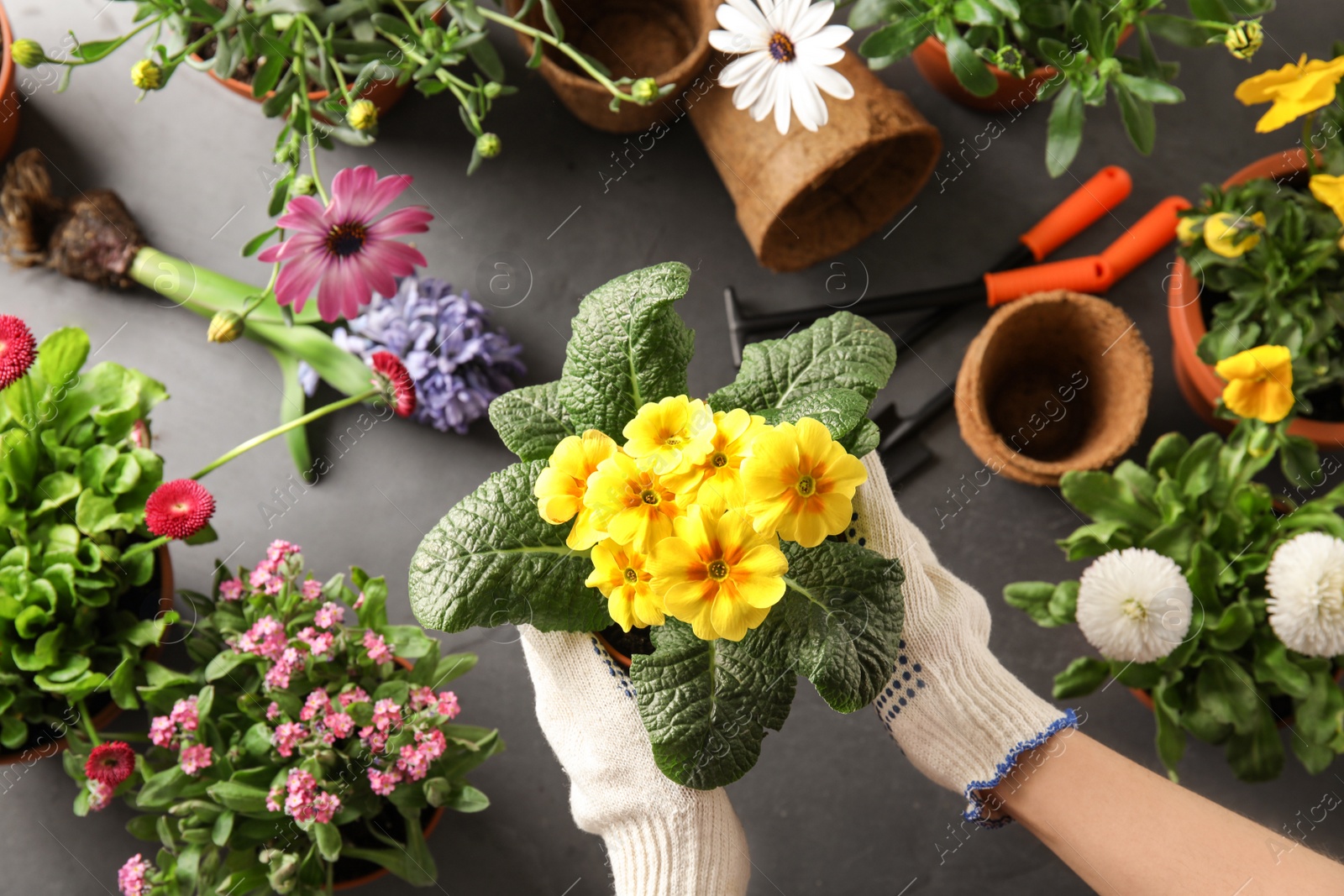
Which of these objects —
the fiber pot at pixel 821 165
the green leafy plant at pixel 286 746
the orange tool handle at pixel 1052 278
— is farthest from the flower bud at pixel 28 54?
the orange tool handle at pixel 1052 278

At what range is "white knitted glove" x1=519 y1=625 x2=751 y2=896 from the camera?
3.24 feet

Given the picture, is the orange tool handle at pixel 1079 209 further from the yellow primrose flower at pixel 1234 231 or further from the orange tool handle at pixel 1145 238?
the yellow primrose flower at pixel 1234 231

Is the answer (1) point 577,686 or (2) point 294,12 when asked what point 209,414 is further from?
(1) point 577,686

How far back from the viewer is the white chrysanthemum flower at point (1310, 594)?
1.07 metres

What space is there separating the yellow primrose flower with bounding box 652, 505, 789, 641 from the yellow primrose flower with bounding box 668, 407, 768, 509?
0.04 feet

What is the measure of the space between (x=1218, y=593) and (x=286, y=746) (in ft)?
3.82

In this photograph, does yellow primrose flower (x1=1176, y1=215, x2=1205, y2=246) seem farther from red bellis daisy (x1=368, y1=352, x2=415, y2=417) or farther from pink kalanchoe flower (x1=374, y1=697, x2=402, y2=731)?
pink kalanchoe flower (x1=374, y1=697, x2=402, y2=731)

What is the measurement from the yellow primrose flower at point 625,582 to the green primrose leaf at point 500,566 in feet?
0.43

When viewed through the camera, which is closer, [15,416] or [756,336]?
[15,416]

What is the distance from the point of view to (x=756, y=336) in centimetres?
150

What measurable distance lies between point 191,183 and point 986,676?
1.43 metres

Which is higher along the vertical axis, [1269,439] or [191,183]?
[191,183]

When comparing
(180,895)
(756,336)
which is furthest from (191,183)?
(180,895)

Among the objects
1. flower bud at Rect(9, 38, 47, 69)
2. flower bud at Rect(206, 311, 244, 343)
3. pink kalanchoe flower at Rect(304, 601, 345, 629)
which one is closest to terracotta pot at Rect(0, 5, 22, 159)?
flower bud at Rect(9, 38, 47, 69)
